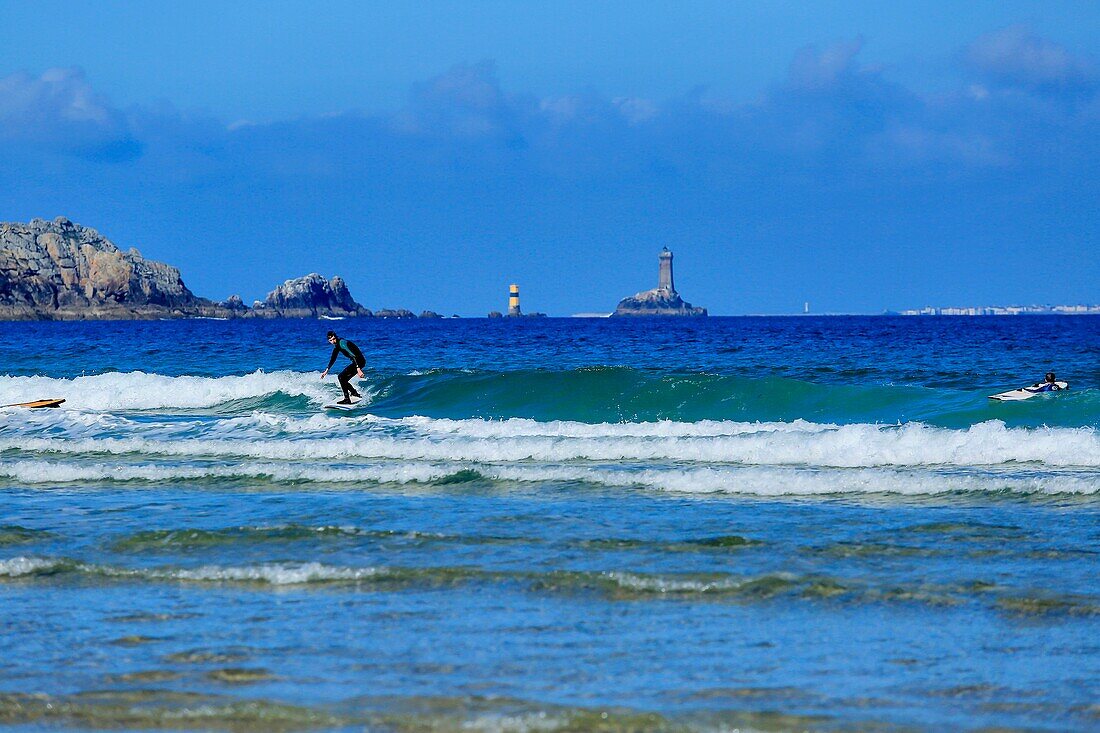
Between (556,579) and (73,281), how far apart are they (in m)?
192

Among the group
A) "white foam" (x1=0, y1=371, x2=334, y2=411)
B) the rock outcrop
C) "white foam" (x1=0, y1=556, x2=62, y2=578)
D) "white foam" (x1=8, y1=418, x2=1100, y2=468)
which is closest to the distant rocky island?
the rock outcrop

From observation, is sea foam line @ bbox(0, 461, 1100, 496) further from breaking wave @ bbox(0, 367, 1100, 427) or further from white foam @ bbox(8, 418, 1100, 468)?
breaking wave @ bbox(0, 367, 1100, 427)

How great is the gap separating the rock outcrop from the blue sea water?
169205 mm

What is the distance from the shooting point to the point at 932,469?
49.8 ft

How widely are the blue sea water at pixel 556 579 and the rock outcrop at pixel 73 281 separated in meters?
169

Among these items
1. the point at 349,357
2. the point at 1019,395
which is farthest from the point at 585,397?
the point at 1019,395

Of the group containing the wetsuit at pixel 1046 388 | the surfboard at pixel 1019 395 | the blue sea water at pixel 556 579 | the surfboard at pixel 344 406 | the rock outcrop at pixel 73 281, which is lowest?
the blue sea water at pixel 556 579

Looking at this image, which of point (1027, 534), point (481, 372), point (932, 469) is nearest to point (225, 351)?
point (481, 372)

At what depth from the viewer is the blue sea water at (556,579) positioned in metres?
5.58

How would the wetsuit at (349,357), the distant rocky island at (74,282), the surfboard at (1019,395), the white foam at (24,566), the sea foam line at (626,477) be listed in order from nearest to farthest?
the white foam at (24,566), the sea foam line at (626,477), the surfboard at (1019,395), the wetsuit at (349,357), the distant rocky island at (74,282)

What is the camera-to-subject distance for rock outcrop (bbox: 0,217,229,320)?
173125 mm

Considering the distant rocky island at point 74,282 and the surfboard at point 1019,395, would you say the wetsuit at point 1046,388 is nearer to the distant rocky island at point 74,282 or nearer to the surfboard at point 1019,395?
the surfboard at point 1019,395

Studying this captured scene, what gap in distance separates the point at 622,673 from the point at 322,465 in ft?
34.0

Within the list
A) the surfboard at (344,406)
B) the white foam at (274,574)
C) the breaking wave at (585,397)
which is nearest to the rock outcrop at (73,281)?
the breaking wave at (585,397)
